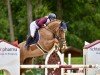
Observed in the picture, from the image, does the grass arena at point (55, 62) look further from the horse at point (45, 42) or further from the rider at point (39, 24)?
the rider at point (39, 24)

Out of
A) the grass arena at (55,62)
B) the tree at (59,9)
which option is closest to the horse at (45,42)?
the grass arena at (55,62)

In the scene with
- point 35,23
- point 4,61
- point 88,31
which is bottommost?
point 4,61

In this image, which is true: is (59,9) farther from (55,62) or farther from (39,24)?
(55,62)

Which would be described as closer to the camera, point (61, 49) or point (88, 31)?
point (61, 49)

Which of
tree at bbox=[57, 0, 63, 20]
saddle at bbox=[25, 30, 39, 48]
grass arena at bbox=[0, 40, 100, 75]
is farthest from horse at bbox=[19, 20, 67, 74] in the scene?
tree at bbox=[57, 0, 63, 20]

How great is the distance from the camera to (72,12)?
34188mm

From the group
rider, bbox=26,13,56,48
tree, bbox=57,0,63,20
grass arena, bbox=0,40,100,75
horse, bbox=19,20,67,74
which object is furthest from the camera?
tree, bbox=57,0,63,20

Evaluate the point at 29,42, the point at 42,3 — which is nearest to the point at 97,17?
the point at 42,3

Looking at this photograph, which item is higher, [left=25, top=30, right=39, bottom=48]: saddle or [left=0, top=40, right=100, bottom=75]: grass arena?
[left=25, top=30, right=39, bottom=48]: saddle

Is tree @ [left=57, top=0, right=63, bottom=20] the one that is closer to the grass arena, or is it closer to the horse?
the horse

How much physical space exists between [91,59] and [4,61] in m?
2.20

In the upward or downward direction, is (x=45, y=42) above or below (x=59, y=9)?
below

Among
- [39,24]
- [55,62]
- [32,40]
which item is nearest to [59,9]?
[32,40]

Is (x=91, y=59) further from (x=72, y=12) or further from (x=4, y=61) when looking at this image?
(x=72, y=12)
